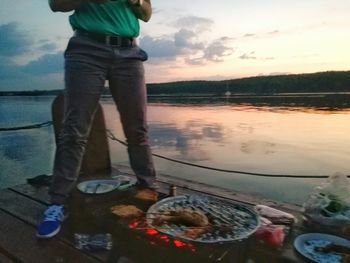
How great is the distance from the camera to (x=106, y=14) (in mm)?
2842

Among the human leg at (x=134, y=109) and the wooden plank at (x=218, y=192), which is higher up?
the human leg at (x=134, y=109)

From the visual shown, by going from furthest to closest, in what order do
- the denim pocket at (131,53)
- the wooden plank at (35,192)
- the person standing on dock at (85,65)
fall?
the wooden plank at (35,192)
the denim pocket at (131,53)
the person standing on dock at (85,65)

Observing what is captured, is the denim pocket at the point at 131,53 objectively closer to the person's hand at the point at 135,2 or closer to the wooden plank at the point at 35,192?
the person's hand at the point at 135,2

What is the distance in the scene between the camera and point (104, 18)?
284 centimetres

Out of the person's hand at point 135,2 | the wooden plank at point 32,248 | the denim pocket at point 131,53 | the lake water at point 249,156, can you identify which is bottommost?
the lake water at point 249,156

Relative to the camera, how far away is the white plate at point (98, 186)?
2971mm

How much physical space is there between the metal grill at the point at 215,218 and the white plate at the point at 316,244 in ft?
1.01

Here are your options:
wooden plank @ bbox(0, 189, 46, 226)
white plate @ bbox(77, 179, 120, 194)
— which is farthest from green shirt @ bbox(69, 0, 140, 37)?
wooden plank @ bbox(0, 189, 46, 226)

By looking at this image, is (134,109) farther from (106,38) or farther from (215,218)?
(215,218)

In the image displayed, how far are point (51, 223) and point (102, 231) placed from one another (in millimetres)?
411

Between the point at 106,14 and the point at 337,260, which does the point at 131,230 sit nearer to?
the point at 337,260

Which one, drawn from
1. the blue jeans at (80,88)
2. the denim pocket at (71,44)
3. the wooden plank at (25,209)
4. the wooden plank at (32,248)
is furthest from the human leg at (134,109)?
the wooden plank at (32,248)

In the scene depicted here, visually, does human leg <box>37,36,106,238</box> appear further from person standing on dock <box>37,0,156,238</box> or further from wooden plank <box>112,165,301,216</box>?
wooden plank <box>112,165,301,216</box>

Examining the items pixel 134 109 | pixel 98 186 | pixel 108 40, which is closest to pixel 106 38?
pixel 108 40
